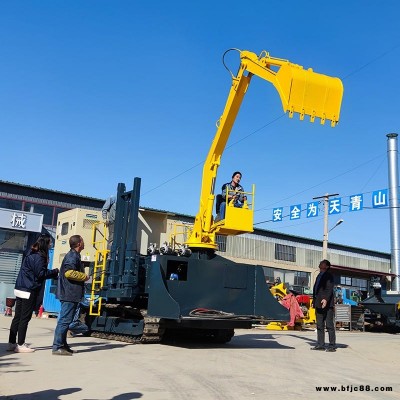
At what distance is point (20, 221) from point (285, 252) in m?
29.2

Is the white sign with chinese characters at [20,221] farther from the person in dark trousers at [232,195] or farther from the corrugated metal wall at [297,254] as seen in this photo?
the person in dark trousers at [232,195]

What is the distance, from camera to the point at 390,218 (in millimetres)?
36656

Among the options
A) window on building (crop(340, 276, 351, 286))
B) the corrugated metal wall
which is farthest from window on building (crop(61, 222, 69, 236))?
window on building (crop(340, 276, 351, 286))

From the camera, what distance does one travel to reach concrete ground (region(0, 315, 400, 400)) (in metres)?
5.31

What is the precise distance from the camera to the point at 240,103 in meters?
11.8

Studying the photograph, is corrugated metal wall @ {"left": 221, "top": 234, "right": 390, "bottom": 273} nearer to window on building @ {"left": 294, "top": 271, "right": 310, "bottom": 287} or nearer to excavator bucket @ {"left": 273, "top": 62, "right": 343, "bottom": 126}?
window on building @ {"left": 294, "top": 271, "right": 310, "bottom": 287}

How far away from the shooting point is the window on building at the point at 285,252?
50391mm

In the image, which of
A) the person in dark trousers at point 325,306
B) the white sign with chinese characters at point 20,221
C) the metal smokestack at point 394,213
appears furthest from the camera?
the metal smokestack at point 394,213

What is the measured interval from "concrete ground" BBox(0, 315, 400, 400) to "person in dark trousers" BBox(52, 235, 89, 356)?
273 millimetres

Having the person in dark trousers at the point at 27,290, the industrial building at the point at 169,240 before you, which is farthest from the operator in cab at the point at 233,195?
the person in dark trousers at the point at 27,290

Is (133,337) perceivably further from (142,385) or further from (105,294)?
(142,385)

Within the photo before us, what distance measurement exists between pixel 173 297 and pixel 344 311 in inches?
663

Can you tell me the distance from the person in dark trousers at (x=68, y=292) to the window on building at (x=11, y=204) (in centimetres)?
2906

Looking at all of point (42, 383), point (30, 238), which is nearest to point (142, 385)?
point (42, 383)
